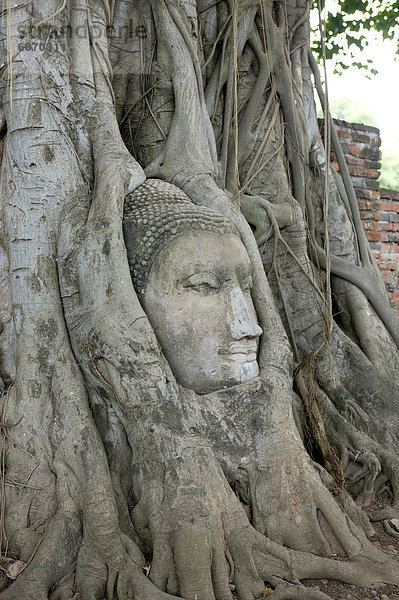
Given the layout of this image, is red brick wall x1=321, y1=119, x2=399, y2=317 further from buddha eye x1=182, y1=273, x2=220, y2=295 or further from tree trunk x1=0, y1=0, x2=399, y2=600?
buddha eye x1=182, y1=273, x2=220, y2=295

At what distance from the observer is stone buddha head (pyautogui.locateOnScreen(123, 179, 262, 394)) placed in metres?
2.85

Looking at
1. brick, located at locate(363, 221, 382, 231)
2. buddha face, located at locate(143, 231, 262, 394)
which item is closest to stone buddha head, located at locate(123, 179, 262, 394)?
buddha face, located at locate(143, 231, 262, 394)

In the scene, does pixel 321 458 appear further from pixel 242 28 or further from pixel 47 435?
pixel 242 28

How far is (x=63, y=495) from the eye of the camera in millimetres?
2600

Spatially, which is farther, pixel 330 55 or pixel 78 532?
pixel 330 55

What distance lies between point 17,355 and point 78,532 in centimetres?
80

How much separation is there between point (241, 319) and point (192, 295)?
251 millimetres

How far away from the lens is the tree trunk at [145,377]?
2471 mm

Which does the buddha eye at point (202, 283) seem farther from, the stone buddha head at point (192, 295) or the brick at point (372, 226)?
the brick at point (372, 226)

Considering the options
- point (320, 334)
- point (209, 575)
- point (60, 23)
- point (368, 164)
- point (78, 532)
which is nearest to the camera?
point (209, 575)

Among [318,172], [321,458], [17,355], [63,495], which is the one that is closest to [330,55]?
[318,172]

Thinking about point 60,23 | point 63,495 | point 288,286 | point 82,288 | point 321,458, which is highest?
point 60,23

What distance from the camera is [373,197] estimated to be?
615 centimetres

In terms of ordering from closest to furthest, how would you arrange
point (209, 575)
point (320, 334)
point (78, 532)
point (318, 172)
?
1. point (209, 575)
2. point (78, 532)
3. point (320, 334)
4. point (318, 172)
